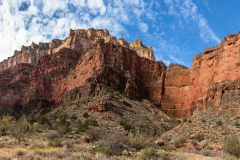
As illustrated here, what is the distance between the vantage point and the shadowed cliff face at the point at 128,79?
59875 millimetres

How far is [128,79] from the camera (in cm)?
7462

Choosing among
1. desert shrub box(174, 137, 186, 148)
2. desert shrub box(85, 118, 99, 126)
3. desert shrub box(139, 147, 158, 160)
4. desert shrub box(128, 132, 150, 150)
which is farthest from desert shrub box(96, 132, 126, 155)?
desert shrub box(85, 118, 99, 126)

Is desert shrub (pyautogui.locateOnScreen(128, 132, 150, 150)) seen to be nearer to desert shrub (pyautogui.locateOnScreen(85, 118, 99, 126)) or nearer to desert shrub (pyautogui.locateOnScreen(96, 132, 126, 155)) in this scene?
desert shrub (pyautogui.locateOnScreen(96, 132, 126, 155))

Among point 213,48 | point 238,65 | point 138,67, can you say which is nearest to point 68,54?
point 138,67

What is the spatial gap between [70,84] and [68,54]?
2092cm

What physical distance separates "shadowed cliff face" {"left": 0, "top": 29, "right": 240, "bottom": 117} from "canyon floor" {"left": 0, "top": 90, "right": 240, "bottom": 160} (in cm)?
474

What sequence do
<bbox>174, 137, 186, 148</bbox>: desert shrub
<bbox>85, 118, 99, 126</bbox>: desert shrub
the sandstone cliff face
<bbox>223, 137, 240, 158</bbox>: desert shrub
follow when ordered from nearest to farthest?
<bbox>223, 137, 240, 158</bbox>: desert shrub, <bbox>174, 137, 186, 148</bbox>: desert shrub, <bbox>85, 118, 99, 126</bbox>: desert shrub, the sandstone cliff face

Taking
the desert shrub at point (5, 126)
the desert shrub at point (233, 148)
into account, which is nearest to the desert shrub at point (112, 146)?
the desert shrub at point (233, 148)

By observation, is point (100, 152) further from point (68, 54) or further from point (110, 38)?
point (110, 38)

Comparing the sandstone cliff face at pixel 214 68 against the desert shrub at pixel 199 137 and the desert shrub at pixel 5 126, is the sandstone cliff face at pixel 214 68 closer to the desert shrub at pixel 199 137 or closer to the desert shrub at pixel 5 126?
the desert shrub at pixel 199 137

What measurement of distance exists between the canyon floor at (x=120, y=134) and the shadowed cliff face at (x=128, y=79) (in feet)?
15.6

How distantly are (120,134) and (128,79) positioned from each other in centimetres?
4586

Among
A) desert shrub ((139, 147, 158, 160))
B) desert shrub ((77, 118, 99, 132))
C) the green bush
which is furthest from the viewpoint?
desert shrub ((77, 118, 99, 132))

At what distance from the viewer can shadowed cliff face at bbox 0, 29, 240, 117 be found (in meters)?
59.9
